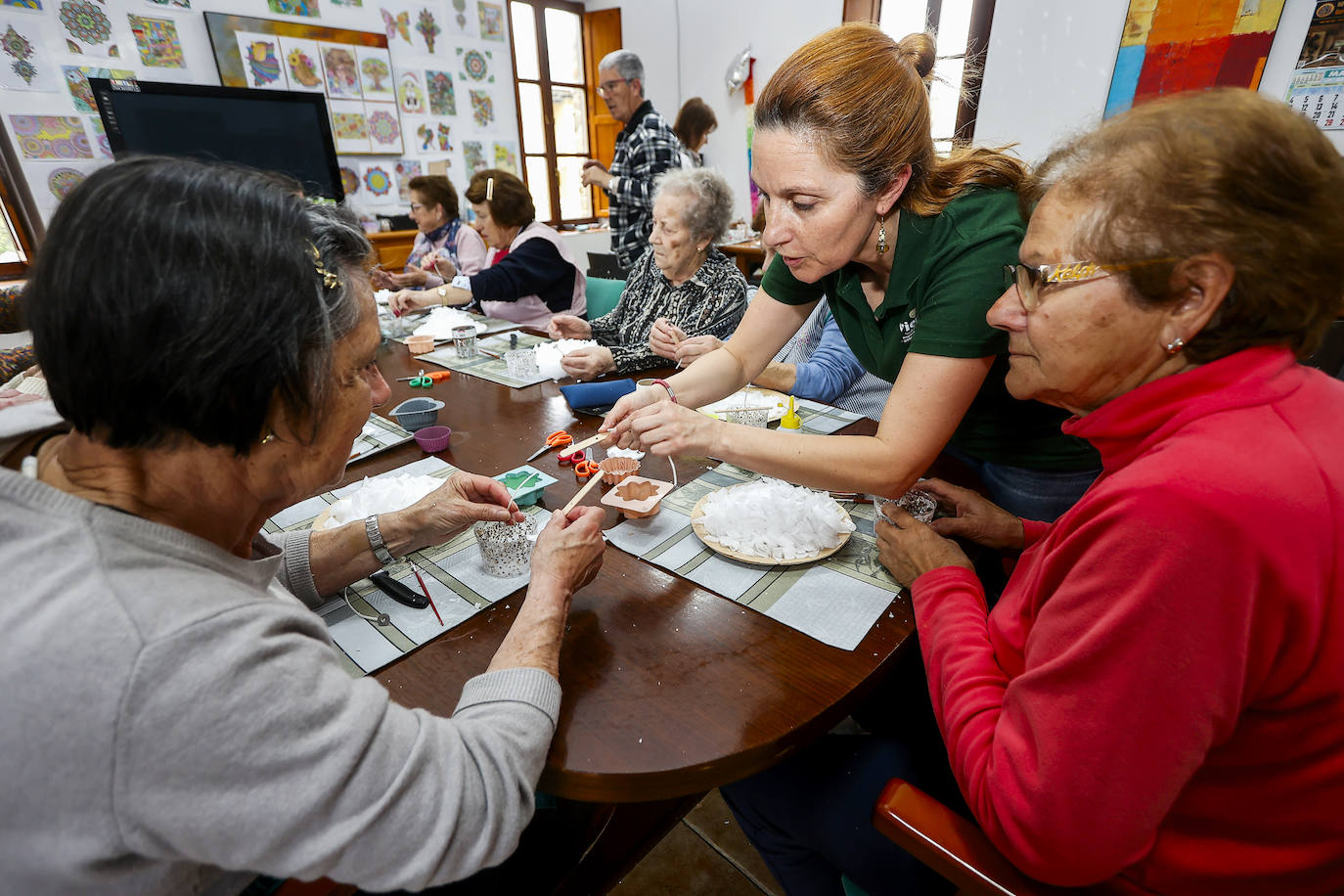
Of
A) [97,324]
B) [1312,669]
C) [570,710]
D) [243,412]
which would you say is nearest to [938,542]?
[1312,669]

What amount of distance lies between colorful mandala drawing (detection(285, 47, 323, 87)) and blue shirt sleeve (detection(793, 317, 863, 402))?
206 inches

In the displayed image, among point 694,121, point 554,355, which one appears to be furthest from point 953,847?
point 694,121

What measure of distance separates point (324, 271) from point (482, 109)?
21.2 ft

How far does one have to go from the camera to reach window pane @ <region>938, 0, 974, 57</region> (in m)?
4.43

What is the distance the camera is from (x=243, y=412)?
64 centimetres

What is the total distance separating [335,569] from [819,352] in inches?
65.2

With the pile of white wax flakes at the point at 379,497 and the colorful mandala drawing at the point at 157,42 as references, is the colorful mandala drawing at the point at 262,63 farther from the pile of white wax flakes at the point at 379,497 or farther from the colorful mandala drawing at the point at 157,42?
the pile of white wax flakes at the point at 379,497

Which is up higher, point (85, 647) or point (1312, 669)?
point (85, 647)

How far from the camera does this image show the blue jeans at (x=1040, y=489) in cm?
144

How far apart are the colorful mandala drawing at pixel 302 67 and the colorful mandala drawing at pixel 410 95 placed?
0.69 metres

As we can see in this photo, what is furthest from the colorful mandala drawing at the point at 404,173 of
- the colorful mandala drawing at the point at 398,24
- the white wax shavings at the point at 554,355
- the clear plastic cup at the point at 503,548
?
the clear plastic cup at the point at 503,548

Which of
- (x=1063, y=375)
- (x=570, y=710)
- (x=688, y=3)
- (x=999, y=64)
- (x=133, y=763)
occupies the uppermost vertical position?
(x=688, y=3)

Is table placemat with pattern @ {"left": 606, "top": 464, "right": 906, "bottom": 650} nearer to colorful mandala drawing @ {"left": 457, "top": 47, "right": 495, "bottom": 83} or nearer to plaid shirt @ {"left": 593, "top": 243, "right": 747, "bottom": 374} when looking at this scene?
plaid shirt @ {"left": 593, "top": 243, "right": 747, "bottom": 374}

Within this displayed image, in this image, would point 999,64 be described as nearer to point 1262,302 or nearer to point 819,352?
point 819,352
